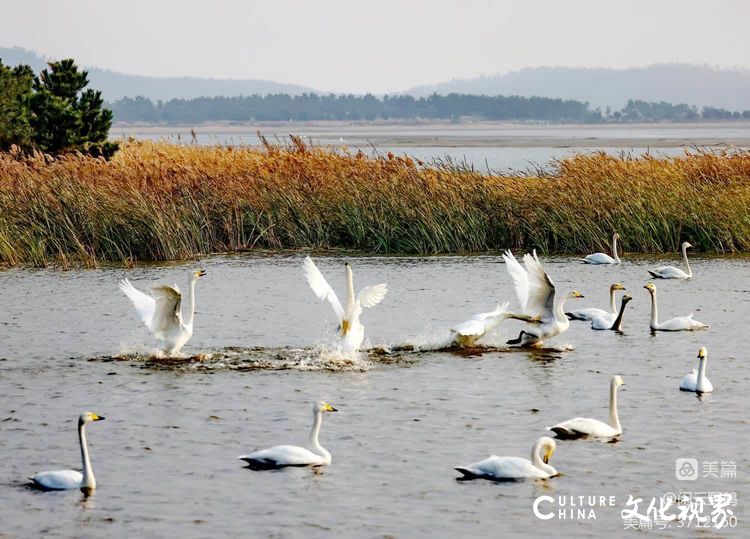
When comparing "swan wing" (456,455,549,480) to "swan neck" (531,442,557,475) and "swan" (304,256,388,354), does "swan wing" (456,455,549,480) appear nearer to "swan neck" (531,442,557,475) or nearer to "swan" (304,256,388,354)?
"swan neck" (531,442,557,475)

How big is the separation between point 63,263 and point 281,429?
1346 cm

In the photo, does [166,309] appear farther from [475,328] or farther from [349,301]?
[475,328]

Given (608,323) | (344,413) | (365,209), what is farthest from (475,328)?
(365,209)

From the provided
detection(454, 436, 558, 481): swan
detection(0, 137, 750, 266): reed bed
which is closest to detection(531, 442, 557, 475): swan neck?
detection(454, 436, 558, 481): swan

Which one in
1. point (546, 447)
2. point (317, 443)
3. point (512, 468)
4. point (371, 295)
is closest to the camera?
point (512, 468)

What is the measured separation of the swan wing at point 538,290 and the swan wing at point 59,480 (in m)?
7.85

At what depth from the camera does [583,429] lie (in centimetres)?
1220

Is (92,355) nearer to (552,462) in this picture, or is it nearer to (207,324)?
(207,324)

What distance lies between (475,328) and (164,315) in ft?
12.9

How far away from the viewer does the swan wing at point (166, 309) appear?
15758 mm

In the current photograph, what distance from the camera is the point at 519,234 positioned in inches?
1068

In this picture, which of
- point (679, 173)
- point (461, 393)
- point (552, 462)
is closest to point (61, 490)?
point (552, 462)

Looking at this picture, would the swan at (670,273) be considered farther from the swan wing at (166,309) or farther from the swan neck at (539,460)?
the swan neck at (539,460)

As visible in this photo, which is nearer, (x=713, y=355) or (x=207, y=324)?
(x=713, y=355)
